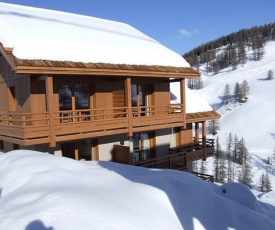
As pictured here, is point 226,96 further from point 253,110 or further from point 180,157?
point 180,157

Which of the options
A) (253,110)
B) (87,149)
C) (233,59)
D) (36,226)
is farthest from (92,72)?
(233,59)

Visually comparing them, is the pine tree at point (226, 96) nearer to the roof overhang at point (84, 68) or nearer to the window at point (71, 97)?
the roof overhang at point (84, 68)

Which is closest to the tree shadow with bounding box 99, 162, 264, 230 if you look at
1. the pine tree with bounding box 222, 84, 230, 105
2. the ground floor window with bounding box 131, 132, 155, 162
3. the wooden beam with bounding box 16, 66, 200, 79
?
the wooden beam with bounding box 16, 66, 200, 79

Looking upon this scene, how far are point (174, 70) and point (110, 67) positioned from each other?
3.75 meters

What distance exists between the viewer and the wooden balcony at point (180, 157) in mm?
13883

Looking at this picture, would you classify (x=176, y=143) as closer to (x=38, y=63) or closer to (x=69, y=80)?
(x=69, y=80)

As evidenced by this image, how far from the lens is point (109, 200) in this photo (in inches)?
199

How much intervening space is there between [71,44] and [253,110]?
72167mm

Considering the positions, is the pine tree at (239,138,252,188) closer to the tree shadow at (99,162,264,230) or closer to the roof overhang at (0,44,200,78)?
the roof overhang at (0,44,200,78)

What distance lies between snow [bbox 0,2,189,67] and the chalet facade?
0.25 meters

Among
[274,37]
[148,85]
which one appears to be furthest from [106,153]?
[274,37]

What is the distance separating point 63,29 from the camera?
13211 mm

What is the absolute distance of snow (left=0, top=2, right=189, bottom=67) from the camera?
1048cm

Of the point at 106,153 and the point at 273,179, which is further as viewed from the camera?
the point at 273,179
